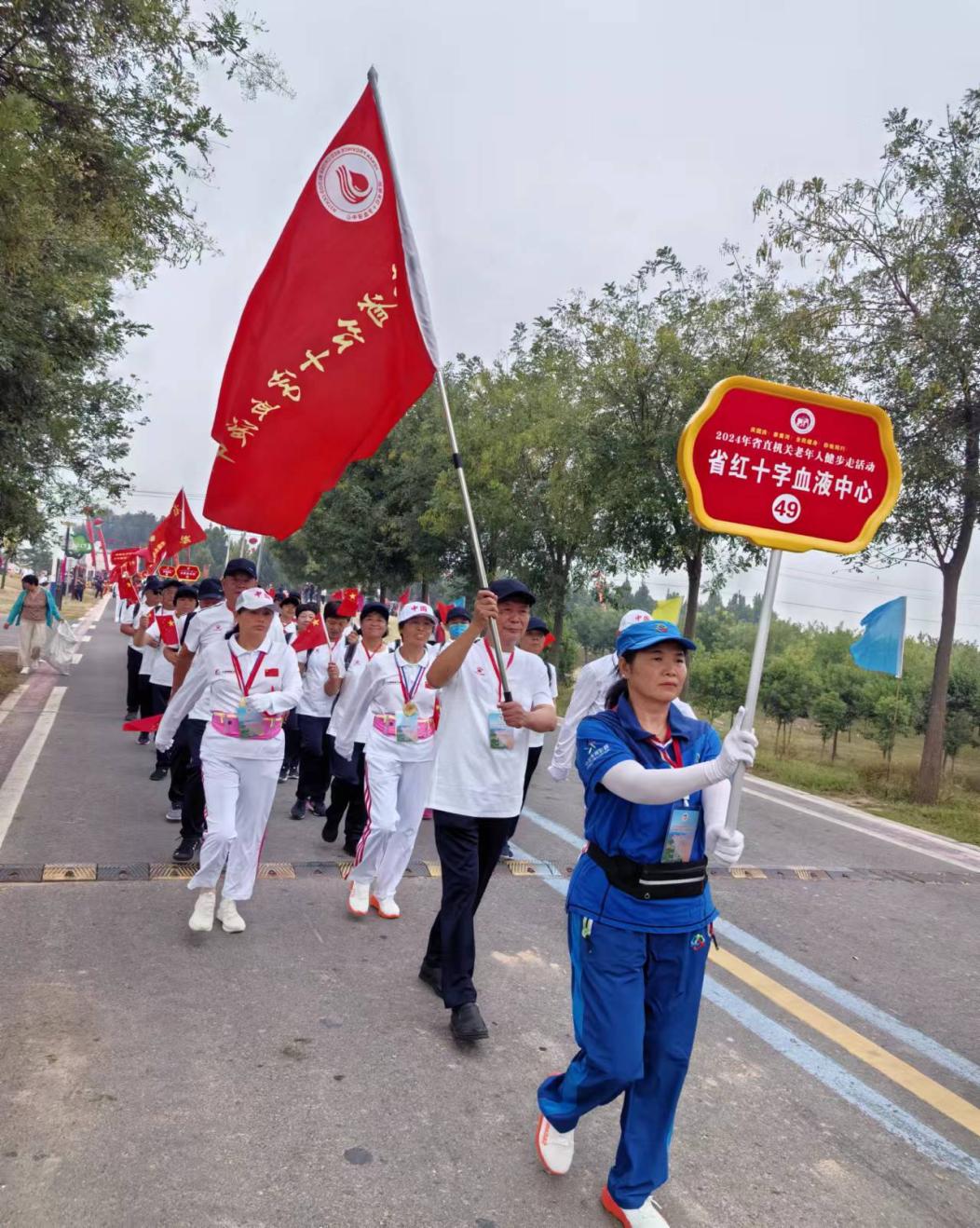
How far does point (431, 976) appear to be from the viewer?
15.1 feet

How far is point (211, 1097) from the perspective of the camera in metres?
3.44

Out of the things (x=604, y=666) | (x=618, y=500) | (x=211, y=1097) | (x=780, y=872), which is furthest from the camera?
(x=618, y=500)

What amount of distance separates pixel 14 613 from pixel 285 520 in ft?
47.7

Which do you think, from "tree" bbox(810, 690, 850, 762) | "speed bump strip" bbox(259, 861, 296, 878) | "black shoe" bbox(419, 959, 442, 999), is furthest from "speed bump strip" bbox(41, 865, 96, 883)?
"tree" bbox(810, 690, 850, 762)

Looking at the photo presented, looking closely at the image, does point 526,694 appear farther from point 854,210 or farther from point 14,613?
point 14,613

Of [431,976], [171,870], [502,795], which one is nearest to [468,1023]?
[431,976]

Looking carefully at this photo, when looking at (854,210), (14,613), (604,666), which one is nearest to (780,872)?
(604,666)

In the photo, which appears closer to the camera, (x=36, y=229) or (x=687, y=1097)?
(x=687, y=1097)

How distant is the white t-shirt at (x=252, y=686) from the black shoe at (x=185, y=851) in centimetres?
152

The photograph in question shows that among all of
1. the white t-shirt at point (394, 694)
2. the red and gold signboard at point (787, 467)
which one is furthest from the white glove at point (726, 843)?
the white t-shirt at point (394, 694)

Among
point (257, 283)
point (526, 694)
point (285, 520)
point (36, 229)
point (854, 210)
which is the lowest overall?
point (526, 694)

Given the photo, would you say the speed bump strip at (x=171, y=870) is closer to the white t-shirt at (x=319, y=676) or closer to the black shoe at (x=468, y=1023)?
the white t-shirt at (x=319, y=676)

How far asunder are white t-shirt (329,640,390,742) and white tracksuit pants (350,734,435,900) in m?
0.30

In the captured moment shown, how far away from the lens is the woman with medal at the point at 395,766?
5562mm
